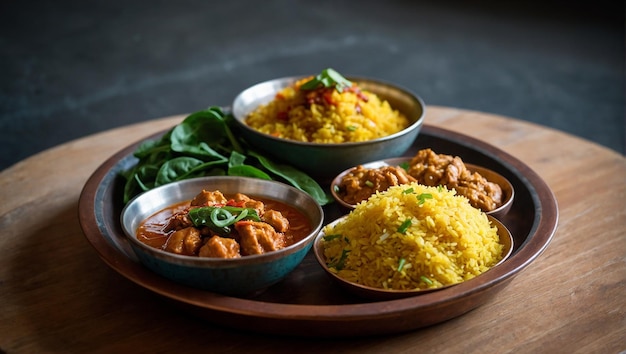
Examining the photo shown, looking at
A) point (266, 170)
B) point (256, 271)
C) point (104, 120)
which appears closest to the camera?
point (256, 271)

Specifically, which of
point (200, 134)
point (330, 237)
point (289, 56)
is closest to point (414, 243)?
point (330, 237)

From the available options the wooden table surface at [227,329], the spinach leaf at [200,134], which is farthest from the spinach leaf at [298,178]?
the wooden table surface at [227,329]

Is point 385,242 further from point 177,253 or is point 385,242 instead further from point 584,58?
point 584,58

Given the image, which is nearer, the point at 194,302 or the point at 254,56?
the point at 194,302

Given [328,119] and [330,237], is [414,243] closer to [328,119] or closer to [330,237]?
[330,237]

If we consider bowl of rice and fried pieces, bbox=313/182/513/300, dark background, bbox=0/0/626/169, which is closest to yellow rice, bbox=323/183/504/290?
bowl of rice and fried pieces, bbox=313/182/513/300

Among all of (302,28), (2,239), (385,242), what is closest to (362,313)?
(385,242)

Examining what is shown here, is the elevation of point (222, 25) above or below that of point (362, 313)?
below
